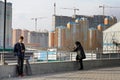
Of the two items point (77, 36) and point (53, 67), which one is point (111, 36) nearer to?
point (77, 36)

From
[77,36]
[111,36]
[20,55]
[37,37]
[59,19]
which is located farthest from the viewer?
[59,19]

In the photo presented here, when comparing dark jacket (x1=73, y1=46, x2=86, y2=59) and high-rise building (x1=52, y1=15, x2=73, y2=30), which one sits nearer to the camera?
dark jacket (x1=73, y1=46, x2=86, y2=59)

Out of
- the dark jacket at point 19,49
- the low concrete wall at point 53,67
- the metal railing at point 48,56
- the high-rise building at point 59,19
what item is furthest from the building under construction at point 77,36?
the dark jacket at point 19,49

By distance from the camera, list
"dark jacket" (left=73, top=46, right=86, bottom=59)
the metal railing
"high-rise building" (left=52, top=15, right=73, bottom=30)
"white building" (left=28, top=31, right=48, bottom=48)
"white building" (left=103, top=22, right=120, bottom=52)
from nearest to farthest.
A: the metal railing < "dark jacket" (left=73, top=46, right=86, bottom=59) < "white building" (left=103, top=22, right=120, bottom=52) < "white building" (left=28, top=31, right=48, bottom=48) < "high-rise building" (left=52, top=15, right=73, bottom=30)

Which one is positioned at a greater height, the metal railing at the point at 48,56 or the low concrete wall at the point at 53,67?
the metal railing at the point at 48,56

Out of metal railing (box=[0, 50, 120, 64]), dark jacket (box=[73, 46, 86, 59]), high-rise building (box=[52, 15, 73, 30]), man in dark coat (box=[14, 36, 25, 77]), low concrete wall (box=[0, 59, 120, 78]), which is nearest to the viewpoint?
low concrete wall (box=[0, 59, 120, 78])

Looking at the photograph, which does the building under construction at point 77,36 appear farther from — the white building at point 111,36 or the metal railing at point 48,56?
the metal railing at point 48,56

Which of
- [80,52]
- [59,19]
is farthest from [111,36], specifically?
[59,19]

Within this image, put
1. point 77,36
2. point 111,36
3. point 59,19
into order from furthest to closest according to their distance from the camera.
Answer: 1. point 59,19
2. point 77,36
3. point 111,36

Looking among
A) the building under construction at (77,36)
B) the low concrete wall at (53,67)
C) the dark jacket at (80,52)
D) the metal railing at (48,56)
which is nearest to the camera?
the low concrete wall at (53,67)

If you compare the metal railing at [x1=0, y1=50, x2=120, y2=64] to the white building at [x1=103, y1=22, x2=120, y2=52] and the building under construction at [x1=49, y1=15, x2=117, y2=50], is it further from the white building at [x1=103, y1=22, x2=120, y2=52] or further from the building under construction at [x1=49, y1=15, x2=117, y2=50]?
the building under construction at [x1=49, y1=15, x2=117, y2=50]

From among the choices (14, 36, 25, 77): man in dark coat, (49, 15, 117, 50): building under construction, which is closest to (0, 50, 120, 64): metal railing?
(14, 36, 25, 77): man in dark coat

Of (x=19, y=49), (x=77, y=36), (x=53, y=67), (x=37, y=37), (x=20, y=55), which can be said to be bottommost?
(x=53, y=67)

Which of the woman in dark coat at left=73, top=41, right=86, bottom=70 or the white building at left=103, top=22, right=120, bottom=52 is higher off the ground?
the white building at left=103, top=22, right=120, bottom=52
